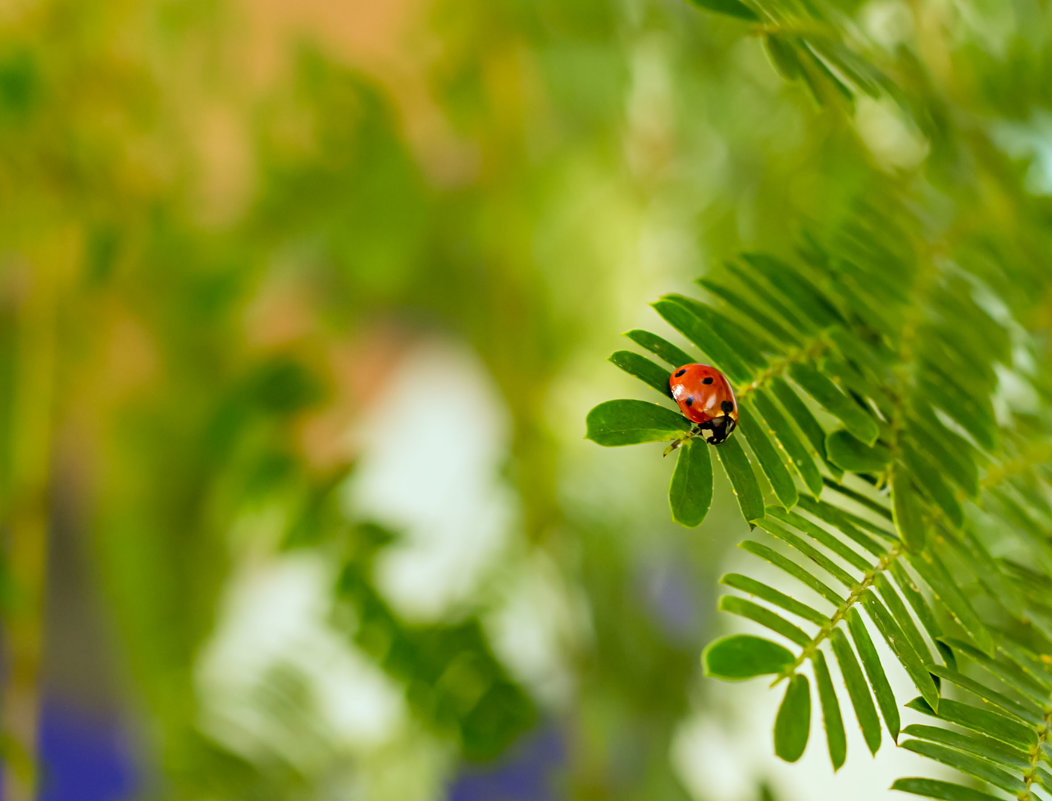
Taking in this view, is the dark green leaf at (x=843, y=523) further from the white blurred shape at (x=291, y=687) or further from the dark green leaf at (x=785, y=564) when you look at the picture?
the white blurred shape at (x=291, y=687)

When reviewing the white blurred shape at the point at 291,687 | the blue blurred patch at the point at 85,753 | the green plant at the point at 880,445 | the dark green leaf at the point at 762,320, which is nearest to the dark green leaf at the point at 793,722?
the green plant at the point at 880,445

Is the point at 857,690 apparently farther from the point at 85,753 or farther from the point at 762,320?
the point at 85,753

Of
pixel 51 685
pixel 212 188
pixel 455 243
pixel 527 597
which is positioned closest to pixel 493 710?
pixel 527 597

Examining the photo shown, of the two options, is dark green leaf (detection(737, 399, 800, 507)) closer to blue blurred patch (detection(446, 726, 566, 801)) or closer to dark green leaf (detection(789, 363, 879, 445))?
dark green leaf (detection(789, 363, 879, 445))

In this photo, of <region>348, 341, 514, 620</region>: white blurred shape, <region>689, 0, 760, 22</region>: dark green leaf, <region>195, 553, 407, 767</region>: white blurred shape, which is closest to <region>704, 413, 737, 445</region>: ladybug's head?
<region>689, 0, 760, 22</region>: dark green leaf

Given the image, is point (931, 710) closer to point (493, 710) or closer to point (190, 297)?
point (493, 710)

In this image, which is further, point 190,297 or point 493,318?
point 493,318
